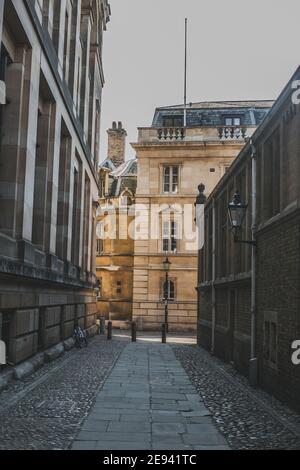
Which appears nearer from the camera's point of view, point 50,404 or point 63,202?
point 50,404

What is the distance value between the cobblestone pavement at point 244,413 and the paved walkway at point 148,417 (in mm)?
242

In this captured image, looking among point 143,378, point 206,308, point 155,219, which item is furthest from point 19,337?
point 155,219

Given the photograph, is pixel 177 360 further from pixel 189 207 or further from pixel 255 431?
pixel 189 207

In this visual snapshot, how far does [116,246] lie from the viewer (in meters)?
41.8

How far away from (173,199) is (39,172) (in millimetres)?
20767

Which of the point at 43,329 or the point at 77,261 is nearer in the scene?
the point at 43,329

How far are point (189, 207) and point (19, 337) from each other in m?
25.1

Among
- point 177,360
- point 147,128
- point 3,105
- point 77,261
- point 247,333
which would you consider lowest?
point 177,360

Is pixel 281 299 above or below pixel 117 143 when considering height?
below

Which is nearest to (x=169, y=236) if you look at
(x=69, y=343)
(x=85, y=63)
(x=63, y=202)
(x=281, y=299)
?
(x=85, y=63)

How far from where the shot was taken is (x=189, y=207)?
37188 mm

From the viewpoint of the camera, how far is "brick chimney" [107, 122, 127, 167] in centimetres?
5006

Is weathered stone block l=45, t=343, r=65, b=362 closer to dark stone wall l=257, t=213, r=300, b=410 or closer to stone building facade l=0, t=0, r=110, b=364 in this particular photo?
stone building facade l=0, t=0, r=110, b=364

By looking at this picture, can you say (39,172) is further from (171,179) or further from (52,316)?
(171,179)
